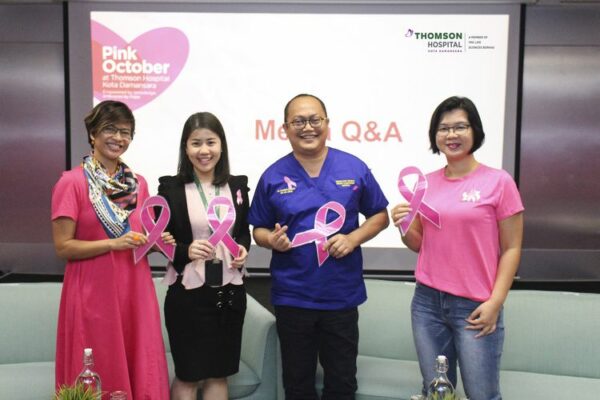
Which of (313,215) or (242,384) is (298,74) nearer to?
(313,215)

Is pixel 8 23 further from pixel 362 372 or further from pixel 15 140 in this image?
pixel 362 372

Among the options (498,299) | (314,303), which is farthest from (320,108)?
(498,299)

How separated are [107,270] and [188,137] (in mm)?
627

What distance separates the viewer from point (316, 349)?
8.02 feet

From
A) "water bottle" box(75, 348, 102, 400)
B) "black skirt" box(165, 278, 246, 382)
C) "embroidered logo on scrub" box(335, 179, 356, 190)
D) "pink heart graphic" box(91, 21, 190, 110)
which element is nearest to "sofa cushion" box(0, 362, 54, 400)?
"black skirt" box(165, 278, 246, 382)

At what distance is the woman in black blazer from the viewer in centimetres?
229

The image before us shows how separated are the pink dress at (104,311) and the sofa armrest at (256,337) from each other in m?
0.61

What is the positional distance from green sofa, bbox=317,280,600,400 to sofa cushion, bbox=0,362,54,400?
1304 mm

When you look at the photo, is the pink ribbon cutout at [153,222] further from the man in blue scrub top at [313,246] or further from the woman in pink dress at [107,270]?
the man in blue scrub top at [313,246]

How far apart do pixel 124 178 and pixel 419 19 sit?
3187 millimetres

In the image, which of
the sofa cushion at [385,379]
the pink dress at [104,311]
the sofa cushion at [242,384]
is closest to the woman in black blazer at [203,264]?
the pink dress at [104,311]

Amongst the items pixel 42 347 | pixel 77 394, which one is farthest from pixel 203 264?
pixel 42 347

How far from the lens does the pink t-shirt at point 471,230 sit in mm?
2080

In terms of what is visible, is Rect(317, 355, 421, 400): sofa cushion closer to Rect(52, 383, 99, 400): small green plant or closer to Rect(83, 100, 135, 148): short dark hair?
Rect(52, 383, 99, 400): small green plant
